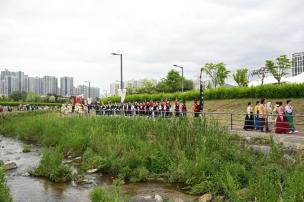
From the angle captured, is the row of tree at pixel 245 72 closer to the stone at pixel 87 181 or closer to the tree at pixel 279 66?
the tree at pixel 279 66

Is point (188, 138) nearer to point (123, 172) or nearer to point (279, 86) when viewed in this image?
point (123, 172)

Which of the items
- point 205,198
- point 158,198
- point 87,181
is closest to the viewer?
point 205,198

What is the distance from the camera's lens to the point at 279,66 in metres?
62.2

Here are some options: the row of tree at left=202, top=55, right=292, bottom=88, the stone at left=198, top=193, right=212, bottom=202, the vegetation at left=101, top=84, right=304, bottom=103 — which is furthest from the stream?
the row of tree at left=202, top=55, right=292, bottom=88

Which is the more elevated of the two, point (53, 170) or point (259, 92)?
point (259, 92)

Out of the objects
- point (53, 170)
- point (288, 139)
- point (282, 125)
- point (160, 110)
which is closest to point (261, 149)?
point (288, 139)

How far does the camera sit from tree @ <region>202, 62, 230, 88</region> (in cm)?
7250

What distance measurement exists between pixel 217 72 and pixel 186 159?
6059cm

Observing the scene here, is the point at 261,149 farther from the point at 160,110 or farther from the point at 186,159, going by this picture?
the point at 160,110

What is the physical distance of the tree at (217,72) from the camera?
72.5m

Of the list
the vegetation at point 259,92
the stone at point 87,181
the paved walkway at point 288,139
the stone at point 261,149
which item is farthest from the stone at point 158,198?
the vegetation at point 259,92

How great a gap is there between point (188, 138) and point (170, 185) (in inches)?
112

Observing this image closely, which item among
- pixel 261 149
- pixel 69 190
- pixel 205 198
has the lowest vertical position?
pixel 69 190

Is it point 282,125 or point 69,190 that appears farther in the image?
point 282,125
